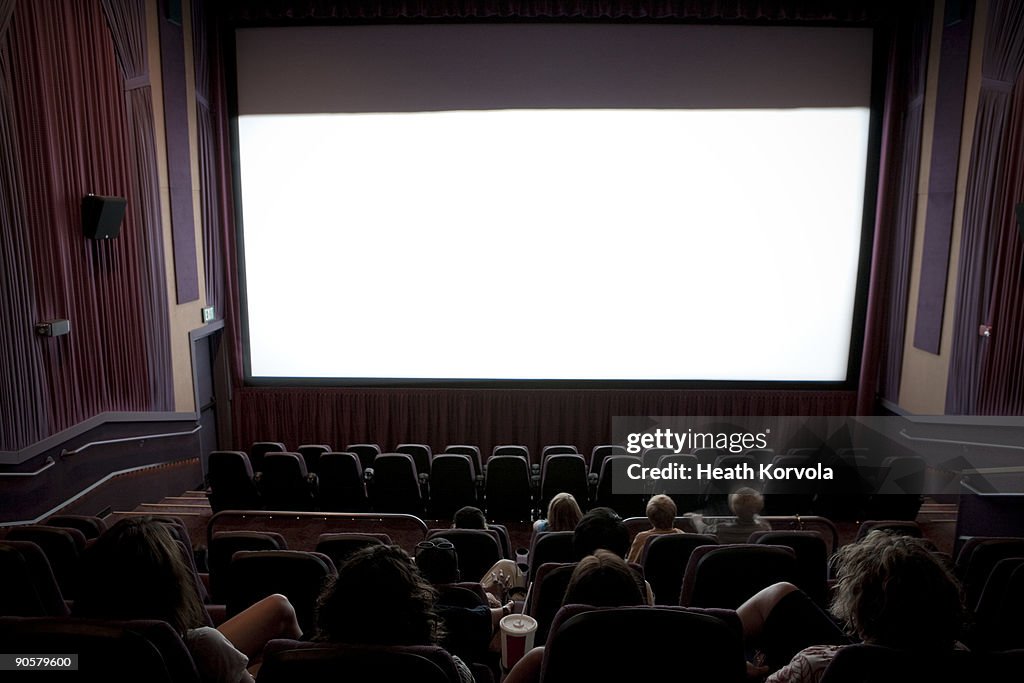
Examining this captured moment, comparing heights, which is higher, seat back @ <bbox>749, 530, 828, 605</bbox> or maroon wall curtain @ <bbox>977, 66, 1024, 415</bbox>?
maroon wall curtain @ <bbox>977, 66, 1024, 415</bbox>

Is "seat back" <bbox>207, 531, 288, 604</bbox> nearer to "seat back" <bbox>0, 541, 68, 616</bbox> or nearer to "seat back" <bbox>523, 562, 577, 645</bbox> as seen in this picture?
"seat back" <bbox>0, 541, 68, 616</bbox>

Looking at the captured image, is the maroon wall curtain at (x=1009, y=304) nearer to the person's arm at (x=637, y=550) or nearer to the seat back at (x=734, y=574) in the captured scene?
the person's arm at (x=637, y=550)

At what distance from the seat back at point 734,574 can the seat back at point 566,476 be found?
355 cm

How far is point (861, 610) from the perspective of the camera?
1.69m

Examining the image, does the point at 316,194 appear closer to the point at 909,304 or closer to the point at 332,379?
the point at 332,379

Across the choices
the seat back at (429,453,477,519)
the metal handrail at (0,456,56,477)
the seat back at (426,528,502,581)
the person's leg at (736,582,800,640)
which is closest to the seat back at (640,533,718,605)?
the person's leg at (736,582,800,640)

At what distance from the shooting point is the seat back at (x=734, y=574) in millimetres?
2615

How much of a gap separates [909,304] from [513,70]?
5579 millimetres

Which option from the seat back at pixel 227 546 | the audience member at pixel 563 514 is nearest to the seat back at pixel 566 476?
the audience member at pixel 563 514

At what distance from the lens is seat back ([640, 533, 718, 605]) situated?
10.4ft

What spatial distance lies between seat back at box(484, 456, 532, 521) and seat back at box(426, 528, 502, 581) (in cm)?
242

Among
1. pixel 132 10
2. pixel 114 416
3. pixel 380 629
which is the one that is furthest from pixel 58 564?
pixel 132 10

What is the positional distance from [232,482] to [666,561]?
172 inches

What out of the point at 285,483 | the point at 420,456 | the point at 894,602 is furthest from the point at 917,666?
the point at 420,456
